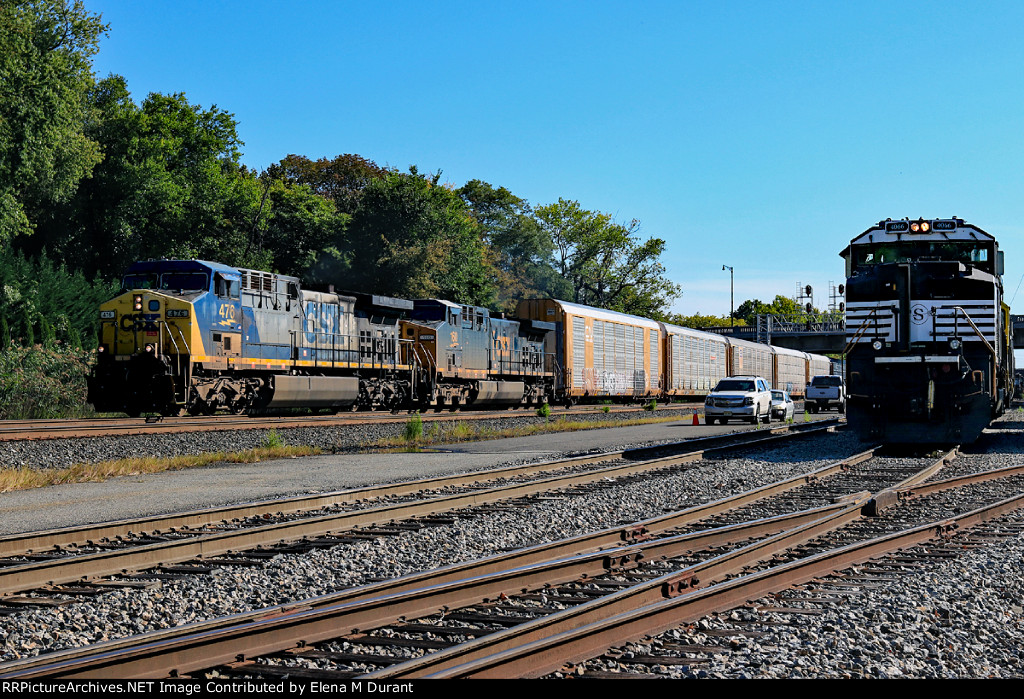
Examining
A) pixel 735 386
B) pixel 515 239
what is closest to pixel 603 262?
pixel 515 239

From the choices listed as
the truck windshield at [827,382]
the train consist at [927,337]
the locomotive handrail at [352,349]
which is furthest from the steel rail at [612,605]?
the truck windshield at [827,382]

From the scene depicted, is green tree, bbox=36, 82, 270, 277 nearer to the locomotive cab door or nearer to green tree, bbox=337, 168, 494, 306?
green tree, bbox=337, 168, 494, 306

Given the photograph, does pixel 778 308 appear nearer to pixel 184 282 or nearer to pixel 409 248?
pixel 409 248

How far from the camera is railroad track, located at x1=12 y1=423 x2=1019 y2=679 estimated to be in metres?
4.15

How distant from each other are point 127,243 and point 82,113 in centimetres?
614

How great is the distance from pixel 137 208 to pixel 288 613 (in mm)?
42752

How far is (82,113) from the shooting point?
4134 centimetres

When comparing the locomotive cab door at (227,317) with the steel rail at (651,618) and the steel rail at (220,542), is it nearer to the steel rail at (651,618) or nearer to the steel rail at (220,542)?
the steel rail at (220,542)

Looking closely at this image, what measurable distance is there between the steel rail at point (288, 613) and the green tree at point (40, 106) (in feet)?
105

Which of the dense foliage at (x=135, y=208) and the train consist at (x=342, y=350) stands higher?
the dense foliage at (x=135, y=208)

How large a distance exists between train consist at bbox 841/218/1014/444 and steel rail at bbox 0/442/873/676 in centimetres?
785

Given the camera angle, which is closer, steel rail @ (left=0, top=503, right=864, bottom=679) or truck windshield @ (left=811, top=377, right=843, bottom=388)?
steel rail @ (left=0, top=503, right=864, bottom=679)

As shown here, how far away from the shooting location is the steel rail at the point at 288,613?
3.95 m

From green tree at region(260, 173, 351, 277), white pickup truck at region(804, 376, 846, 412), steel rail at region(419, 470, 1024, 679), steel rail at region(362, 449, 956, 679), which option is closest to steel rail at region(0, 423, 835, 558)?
steel rail at region(362, 449, 956, 679)
